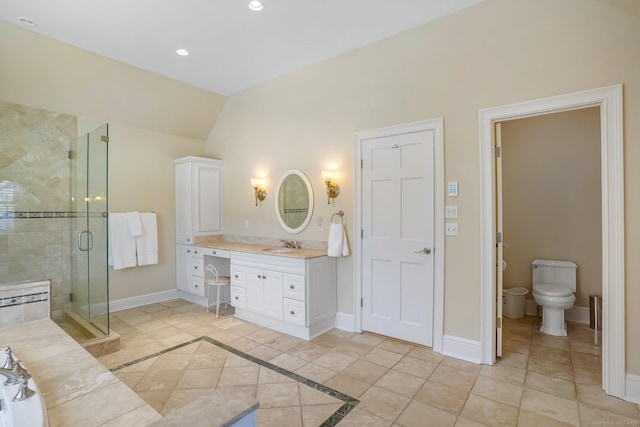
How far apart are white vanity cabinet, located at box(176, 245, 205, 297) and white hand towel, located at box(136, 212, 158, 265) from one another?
39 cm

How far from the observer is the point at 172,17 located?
288cm

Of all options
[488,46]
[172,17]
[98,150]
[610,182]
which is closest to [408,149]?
[488,46]

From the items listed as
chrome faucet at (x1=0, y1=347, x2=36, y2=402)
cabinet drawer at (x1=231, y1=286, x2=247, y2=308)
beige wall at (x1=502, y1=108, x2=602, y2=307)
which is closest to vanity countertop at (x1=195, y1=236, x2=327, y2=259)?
cabinet drawer at (x1=231, y1=286, x2=247, y2=308)

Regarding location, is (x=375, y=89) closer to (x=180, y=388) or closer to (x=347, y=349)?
(x=347, y=349)

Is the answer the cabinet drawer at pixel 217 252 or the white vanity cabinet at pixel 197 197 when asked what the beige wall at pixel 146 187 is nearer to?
the white vanity cabinet at pixel 197 197

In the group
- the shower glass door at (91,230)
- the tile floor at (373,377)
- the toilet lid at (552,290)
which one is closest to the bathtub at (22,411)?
the tile floor at (373,377)

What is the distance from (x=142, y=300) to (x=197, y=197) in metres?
1.69

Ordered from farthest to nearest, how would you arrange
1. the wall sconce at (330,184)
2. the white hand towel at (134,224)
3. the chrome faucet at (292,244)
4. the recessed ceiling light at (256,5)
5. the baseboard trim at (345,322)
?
the white hand towel at (134,224) < the chrome faucet at (292,244) < the wall sconce at (330,184) < the baseboard trim at (345,322) < the recessed ceiling light at (256,5)

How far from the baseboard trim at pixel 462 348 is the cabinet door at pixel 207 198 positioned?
364 centimetres

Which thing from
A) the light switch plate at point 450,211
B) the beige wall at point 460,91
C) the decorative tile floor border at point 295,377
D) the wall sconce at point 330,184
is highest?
the beige wall at point 460,91

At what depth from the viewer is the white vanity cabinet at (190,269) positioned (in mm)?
4621

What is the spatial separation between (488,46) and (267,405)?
333 centimetres

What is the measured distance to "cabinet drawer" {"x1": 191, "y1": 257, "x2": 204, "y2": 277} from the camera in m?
4.62

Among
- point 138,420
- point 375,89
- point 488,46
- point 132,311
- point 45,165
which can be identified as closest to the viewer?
→ point 138,420
